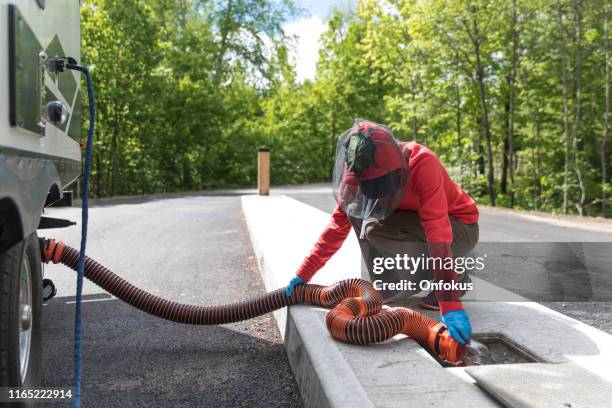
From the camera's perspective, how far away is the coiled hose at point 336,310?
9.14 feet

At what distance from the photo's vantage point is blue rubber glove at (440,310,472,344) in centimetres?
273

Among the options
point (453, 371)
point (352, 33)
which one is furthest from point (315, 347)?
point (352, 33)

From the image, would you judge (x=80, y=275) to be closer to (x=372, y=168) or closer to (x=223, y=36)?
(x=372, y=168)

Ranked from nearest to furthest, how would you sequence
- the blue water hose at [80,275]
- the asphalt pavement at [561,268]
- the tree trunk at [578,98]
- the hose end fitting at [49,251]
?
1. the blue water hose at [80,275]
2. the hose end fitting at [49,251]
3. the asphalt pavement at [561,268]
4. the tree trunk at [578,98]

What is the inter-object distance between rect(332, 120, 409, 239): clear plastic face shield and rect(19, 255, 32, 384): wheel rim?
1.68m

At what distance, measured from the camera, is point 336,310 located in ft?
9.70

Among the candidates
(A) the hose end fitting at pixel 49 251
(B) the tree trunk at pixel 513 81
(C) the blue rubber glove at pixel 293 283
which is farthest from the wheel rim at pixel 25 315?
(B) the tree trunk at pixel 513 81

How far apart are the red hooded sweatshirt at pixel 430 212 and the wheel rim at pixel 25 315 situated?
1679 millimetres

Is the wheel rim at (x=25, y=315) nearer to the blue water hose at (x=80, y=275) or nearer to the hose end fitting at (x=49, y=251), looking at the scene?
the blue water hose at (x=80, y=275)

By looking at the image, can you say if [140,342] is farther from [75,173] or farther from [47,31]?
[47,31]

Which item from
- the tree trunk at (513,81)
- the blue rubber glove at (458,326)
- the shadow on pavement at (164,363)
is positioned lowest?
the shadow on pavement at (164,363)

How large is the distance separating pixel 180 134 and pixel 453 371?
27383 millimetres

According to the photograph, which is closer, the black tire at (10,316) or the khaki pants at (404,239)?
the black tire at (10,316)

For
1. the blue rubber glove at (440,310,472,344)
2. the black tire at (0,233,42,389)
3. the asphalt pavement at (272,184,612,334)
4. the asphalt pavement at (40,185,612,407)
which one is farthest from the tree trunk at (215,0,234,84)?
the black tire at (0,233,42,389)
